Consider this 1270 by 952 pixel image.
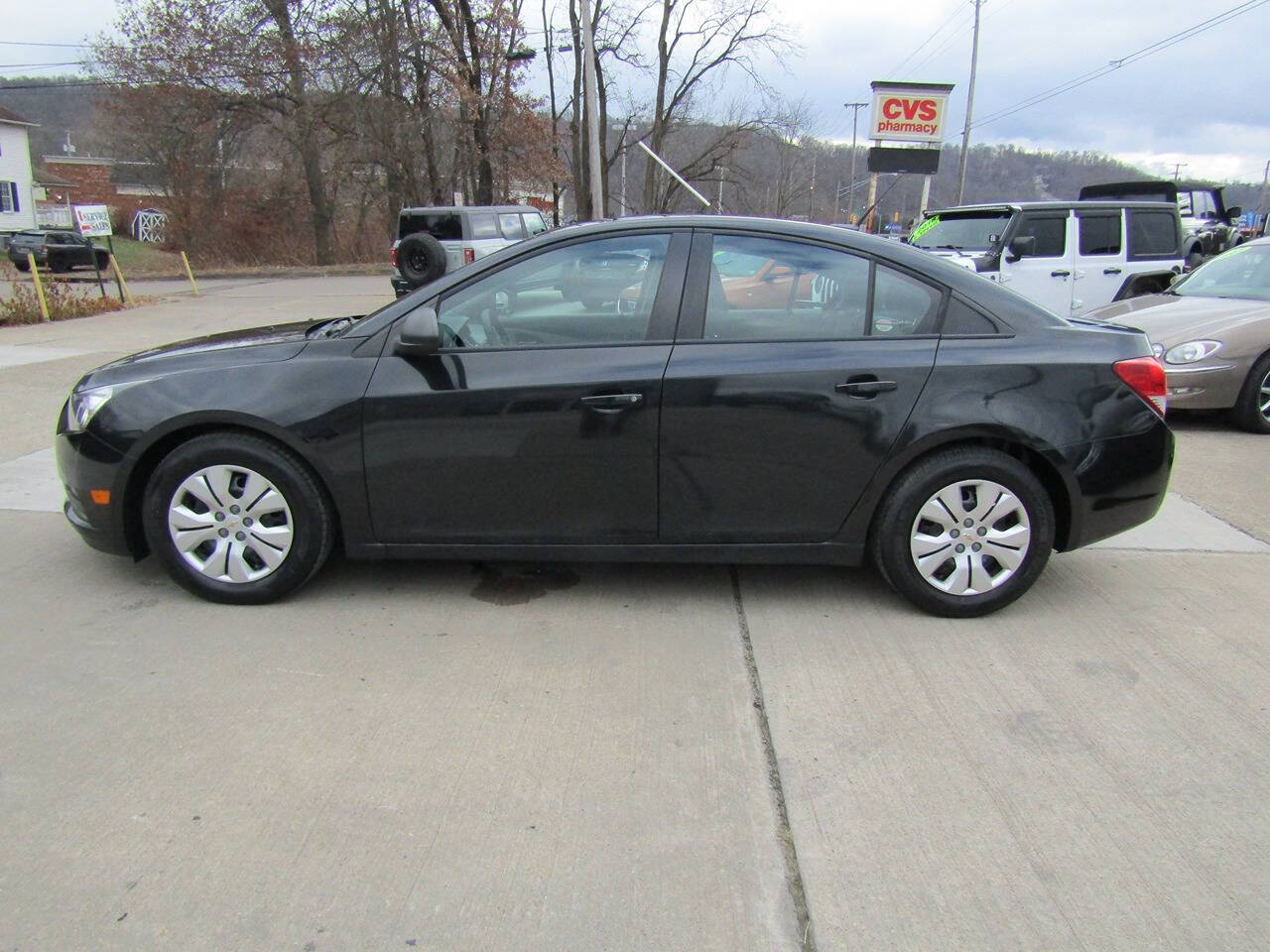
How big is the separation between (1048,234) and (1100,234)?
67 centimetres

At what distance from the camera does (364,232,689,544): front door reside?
3656mm

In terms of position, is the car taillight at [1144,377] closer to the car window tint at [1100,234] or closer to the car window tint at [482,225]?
the car window tint at [1100,234]

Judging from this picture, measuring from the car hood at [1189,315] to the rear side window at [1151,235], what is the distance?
3.31 meters

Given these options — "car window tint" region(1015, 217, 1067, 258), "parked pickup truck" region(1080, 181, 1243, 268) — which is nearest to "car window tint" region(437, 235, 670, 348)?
"car window tint" region(1015, 217, 1067, 258)

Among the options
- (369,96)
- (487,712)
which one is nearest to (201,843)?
(487,712)

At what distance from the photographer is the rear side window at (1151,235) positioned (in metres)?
11.2

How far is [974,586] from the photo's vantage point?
3.80 metres

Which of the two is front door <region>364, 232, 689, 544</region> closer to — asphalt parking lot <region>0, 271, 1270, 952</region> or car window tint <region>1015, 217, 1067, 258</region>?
asphalt parking lot <region>0, 271, 1270, 952</region>

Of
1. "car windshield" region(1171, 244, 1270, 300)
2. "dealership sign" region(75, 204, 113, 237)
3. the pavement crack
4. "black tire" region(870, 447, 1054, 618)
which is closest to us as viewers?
the pavement crack

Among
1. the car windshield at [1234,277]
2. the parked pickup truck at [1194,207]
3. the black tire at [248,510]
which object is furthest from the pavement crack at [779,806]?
the parked pickup truck at [1194,207]

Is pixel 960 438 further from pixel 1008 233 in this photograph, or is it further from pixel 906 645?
pixel 1008 233

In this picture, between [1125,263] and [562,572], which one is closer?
[562,572]

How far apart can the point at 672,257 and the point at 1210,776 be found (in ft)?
8.59

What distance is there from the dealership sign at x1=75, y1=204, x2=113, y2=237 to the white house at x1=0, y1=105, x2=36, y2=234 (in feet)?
123
